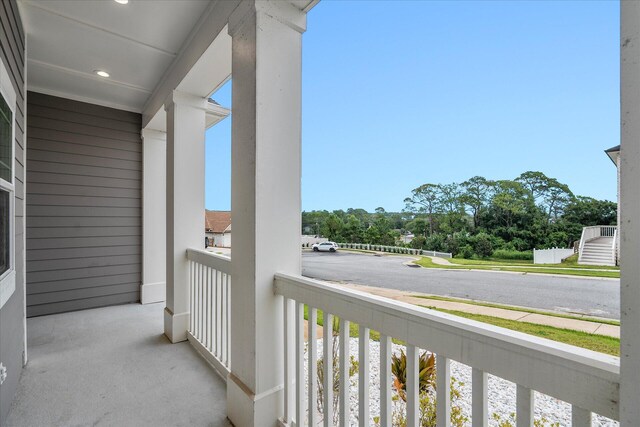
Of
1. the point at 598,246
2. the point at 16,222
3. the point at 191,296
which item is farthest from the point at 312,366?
the point at 16,222

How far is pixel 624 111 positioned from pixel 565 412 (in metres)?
0.97

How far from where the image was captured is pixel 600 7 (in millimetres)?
760

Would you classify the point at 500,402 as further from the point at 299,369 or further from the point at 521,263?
the point at 299,369

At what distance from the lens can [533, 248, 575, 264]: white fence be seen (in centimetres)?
84

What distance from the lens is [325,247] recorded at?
5.07ft

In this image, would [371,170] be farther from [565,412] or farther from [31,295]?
[31,295]

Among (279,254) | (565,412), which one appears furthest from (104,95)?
(565,412)

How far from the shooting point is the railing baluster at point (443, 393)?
→ 0.96 meters

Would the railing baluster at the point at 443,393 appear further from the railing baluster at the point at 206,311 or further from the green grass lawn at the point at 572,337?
the railing baluster at the point at 206,311

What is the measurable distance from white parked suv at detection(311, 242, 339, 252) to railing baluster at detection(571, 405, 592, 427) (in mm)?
934

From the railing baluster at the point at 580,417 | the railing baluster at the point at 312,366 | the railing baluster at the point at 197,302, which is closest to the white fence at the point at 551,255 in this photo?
the railing baluster at the point at 580,417

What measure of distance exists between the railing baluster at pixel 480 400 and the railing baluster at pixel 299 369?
89cm

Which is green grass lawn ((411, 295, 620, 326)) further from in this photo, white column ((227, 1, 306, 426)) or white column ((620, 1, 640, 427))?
white column ((227, 1, 306, 426))

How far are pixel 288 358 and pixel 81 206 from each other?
3.65m
